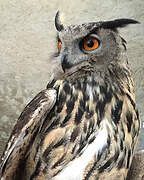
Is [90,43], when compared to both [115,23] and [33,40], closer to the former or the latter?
[115,23]

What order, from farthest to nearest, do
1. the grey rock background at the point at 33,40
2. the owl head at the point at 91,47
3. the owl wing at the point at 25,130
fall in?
1. the grey rock background at the point at 33,40
2. the owl head at the point at 91,47
3. the owl wing at the point at 25,130

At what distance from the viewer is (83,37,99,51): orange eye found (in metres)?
1.41

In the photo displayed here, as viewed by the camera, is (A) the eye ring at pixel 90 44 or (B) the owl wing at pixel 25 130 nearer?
(B) the owl wing at pixel 25 130

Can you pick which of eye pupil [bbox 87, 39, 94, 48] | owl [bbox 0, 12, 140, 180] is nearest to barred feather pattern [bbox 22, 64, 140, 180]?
owl [bbox 0, 12, 140, 180]

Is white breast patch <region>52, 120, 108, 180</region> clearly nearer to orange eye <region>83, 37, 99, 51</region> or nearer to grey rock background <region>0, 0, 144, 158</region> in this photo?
orange eye <region>83, 37, 99, 51</region>

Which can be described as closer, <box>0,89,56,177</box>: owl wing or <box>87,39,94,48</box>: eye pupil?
<box>0,89,56,177</box>: owl wing

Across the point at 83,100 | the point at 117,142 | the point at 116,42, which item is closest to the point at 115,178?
the point at 117,142

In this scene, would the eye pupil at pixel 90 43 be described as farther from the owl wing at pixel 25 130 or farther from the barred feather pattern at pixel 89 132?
the owl wing at pixel 25 130

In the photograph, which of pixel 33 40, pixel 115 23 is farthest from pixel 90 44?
pixel 33 40

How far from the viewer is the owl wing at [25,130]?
1.29m

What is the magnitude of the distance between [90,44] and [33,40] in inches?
53.4

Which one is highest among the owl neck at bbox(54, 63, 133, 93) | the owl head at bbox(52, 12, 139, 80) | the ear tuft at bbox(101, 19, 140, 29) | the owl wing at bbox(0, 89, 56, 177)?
the ear tuft at bbox(101, 19, 140, 29)

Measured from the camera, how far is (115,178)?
134 cm

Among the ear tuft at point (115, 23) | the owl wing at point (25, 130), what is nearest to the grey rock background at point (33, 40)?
the ear tuft at point (115, 23)
